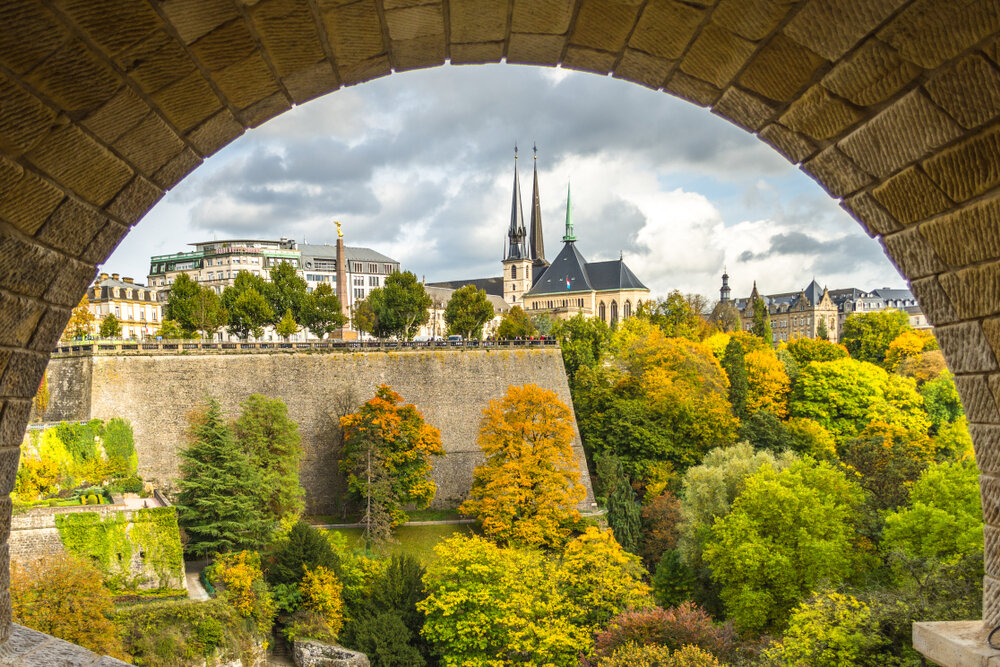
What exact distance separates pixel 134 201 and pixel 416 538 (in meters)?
25.1

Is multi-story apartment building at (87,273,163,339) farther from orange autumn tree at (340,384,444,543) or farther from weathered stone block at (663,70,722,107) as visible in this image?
weathered stone block at (663,70,722,107)

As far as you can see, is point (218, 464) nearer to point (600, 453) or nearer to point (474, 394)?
point (474, 394)

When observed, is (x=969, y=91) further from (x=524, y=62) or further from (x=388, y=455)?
(x=388, y=455)

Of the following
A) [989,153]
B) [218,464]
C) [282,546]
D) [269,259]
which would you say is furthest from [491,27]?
[269,259]

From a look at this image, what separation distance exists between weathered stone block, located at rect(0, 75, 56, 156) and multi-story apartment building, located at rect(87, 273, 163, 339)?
183ft

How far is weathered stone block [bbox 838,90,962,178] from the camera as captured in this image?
2.25m

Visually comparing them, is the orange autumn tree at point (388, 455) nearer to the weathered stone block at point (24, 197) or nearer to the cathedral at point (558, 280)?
the weathered stone block at point (24, 197)

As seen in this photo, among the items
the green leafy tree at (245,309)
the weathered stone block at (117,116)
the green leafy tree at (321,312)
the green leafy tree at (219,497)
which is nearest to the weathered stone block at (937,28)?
the weathered stone block at (117,116)

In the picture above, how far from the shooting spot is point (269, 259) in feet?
248

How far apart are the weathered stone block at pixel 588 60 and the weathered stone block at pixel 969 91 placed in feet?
3.33

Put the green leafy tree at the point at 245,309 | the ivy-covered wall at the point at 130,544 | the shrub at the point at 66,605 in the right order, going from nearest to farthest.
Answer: the shrub at the point at 66,605 → the ivy-covered wall at the point at 130,544 → the green leafy tree at the point at 245,309

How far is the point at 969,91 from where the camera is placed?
213cm

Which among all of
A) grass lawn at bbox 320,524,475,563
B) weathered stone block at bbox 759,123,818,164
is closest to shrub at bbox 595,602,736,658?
grass lawn at bbox 320,524,475,563

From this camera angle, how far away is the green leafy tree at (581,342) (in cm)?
3916
